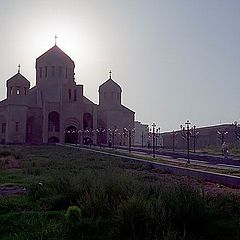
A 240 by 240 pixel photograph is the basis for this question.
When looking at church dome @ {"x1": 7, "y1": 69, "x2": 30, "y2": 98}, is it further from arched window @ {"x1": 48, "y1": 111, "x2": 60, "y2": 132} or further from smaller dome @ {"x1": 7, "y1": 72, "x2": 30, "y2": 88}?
arched window @ {"x1": 48, "y1": 111, "x2": 60, "y2": 132}

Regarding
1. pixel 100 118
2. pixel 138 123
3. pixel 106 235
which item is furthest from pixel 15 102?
pixel 138 123

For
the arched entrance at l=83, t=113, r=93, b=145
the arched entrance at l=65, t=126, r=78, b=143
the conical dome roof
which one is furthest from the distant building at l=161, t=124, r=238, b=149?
the conical dome roof

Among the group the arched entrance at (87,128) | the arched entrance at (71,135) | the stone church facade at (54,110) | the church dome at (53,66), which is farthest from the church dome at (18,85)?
the arched entrance at (87,128)

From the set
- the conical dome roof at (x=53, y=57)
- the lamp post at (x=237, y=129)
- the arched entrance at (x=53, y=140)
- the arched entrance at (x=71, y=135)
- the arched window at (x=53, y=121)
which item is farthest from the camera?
the arched entrance at (x=71, y=135)

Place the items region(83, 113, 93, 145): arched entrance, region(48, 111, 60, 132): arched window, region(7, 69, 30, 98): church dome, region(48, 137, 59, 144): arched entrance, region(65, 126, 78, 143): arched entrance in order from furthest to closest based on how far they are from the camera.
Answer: region(83, 113, 93, 145): arched entrance → region(65, 126, 78, 143): arched entrance → region(48, 111, 60, 132): arched window → region(7, 69, 30, 98): church dome → region(48, 137, 59, 144): arched entrance

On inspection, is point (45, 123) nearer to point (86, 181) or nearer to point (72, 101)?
point (72, 101)

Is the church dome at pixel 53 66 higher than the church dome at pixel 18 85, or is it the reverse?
the church dome at pixel 53 66

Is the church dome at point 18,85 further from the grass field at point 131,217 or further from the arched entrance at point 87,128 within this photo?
the grass field at point 131,217

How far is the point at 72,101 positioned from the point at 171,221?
6989 centimetres

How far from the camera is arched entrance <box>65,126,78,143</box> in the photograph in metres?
77.4

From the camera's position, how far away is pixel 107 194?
9.79 metres

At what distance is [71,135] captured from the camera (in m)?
78.2

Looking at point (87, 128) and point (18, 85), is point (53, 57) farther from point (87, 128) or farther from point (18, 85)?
point (87, 128)

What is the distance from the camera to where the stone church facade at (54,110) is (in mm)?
75438
